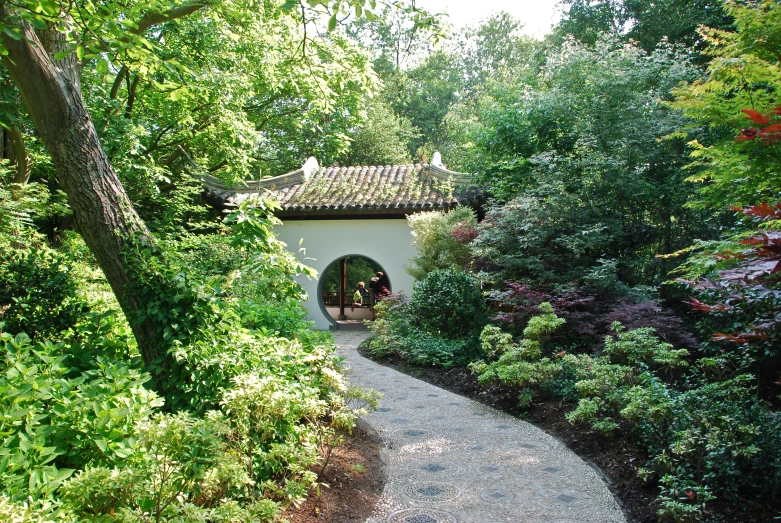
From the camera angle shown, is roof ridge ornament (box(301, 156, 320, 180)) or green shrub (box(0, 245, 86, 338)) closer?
green shrub (box(0, 245, 86, 338))

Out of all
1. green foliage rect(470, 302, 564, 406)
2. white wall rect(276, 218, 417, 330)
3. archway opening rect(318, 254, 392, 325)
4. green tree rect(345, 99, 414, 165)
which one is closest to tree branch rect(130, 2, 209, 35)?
green foliage rect(470, 302, 564, 406)

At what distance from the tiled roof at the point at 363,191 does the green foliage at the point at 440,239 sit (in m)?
0.98

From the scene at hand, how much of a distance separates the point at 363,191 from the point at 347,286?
31.7 ft

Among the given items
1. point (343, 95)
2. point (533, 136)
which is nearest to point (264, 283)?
point (533, 136)

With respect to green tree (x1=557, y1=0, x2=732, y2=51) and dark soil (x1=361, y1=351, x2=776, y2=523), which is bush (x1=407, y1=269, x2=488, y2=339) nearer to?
dark soil (x1=361, y1=351, x2=776, y2=523)

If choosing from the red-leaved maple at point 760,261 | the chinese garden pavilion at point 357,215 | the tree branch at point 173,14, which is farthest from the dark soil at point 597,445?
the chinese garden pavilion at point 357,215

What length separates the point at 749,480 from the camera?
3201mm

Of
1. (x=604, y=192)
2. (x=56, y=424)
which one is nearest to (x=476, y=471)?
(x=56, y=424)

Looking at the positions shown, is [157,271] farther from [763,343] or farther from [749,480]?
[763,343]

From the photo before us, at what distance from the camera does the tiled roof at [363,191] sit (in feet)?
40.3

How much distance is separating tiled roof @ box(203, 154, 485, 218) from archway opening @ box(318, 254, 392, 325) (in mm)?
3763

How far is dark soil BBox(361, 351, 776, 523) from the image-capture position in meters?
3.15

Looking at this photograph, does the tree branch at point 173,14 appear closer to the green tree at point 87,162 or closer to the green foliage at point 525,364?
the green tree at point 87,162

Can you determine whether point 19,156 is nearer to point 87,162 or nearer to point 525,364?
point 87,162
